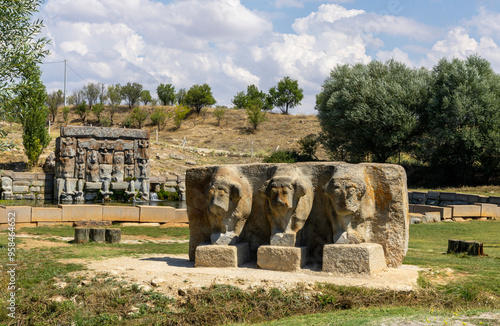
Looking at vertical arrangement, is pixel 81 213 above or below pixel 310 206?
below

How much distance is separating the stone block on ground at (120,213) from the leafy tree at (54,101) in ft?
142

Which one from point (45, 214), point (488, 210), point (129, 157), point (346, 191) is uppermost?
point (129, 157)

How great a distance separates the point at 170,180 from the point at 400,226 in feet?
72.7

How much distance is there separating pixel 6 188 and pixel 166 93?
141 ft

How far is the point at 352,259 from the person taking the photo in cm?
787

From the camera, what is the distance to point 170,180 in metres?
29.5

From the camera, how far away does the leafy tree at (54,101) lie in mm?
57281

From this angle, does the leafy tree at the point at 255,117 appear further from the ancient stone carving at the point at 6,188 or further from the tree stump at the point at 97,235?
the tree stump at the point at 97,235

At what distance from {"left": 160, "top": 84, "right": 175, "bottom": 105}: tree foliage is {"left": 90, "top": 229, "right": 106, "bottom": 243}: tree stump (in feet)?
185

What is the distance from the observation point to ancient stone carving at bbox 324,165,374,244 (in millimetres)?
8031

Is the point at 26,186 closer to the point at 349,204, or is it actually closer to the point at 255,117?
the point at 349,204

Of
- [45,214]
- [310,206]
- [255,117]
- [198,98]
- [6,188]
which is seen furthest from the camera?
[198,98]

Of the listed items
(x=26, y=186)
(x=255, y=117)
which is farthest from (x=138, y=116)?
(x=26, y=186)

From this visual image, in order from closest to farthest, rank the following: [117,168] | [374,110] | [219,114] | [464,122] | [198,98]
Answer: [117,168], [464,122], [374,110], [219,114], [198,98]
